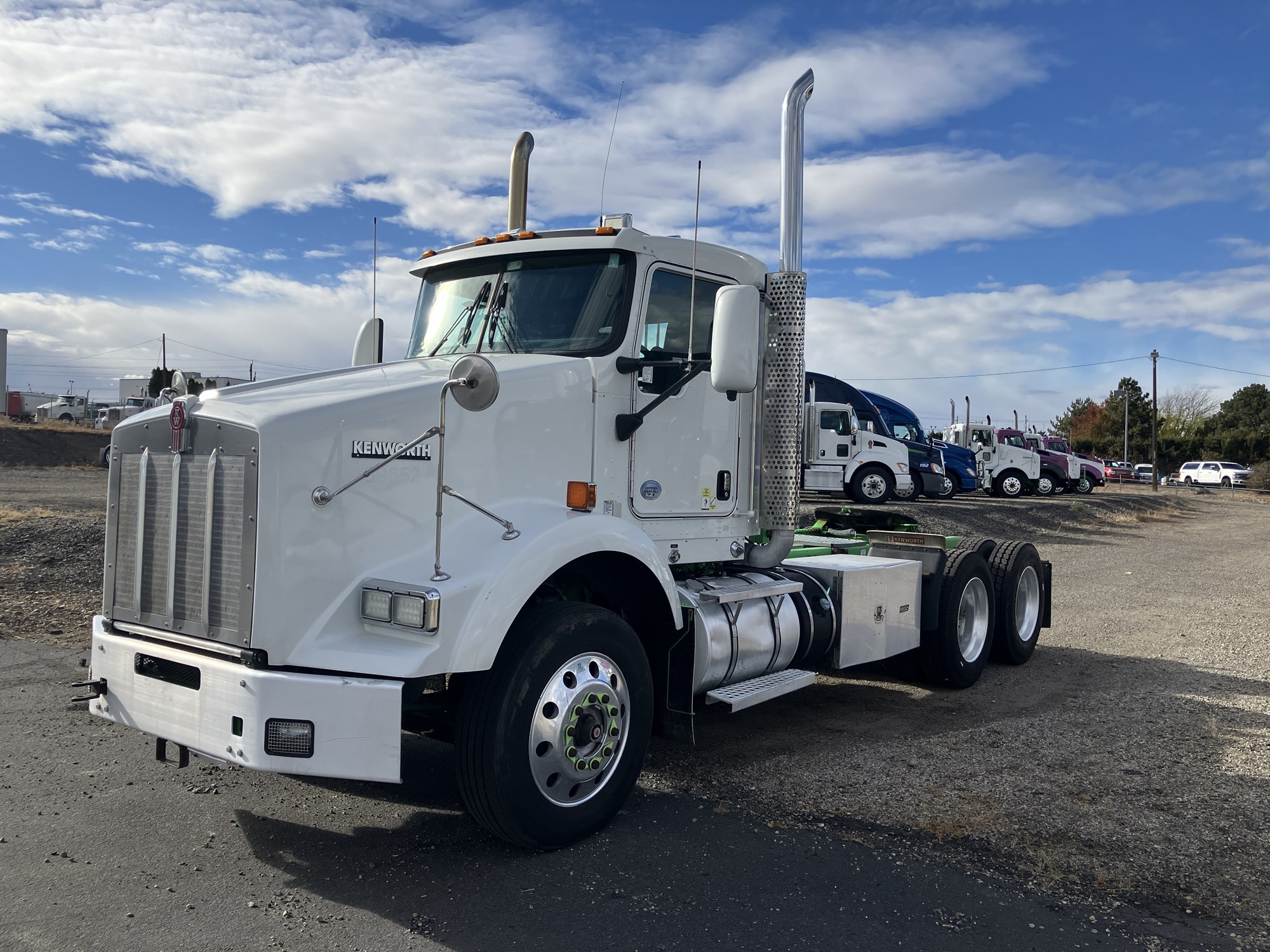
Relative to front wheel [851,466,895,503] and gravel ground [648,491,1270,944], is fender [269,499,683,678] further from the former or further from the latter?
front wheel [851,466,895,503]

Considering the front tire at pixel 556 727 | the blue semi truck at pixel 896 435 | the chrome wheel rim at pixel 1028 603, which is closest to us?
the front tire at pixel 556 727

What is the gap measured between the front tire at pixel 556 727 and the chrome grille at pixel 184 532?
Result: 1.02 meters

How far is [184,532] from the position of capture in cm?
403

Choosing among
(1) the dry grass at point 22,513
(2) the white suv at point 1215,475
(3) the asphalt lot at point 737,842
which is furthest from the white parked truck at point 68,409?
(2) the white suv at point 1215,475

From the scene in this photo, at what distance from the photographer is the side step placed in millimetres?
5184

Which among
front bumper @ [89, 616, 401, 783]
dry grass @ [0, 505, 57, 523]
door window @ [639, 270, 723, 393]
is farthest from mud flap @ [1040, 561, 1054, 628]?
dry grass @ [0, 505, 57, 523]

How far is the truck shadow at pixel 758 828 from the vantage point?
11.9 ft

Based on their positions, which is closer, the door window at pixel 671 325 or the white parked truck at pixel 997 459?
the door window at pixel 671 325

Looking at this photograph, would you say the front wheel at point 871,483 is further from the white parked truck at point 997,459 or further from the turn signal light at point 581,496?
the turn signal light at point 581,496

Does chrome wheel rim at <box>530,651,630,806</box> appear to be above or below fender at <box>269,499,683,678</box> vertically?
below

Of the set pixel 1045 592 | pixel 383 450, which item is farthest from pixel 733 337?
pixel 1045 592

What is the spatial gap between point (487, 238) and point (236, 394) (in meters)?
1.84

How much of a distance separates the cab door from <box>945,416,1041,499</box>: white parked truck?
3080 centimetres

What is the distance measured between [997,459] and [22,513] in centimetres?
3012
